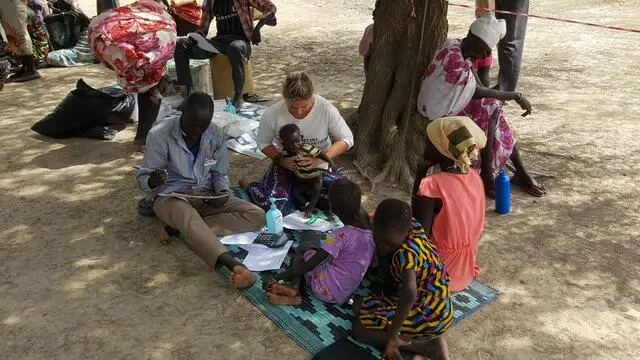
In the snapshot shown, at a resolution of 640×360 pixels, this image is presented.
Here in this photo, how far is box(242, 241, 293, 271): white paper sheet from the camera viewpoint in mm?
3551

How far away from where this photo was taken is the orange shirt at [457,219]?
310 centimetres

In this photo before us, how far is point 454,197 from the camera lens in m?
3.11

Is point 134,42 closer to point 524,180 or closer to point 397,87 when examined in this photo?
point 397,87

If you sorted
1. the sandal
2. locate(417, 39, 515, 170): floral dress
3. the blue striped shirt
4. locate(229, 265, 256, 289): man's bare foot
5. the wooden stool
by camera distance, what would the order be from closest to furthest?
locate(229, 265, 256, 289): man's bare foot < the blue striped shirt < locate(417, 39, 515, 170): floral dress < the wooden stool < the sandal

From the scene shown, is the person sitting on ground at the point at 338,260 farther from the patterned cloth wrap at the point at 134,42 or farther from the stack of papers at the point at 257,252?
the patterned cloth wrap at the point at 134,42

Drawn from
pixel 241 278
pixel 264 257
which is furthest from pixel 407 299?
pixel 264 257

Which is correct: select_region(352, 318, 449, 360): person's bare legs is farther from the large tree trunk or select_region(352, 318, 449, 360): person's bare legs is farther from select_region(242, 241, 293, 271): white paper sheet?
the large tree trunk

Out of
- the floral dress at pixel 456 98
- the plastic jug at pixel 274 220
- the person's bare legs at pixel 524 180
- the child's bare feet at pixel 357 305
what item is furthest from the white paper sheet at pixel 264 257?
the person's bare legs at pixel 524 180

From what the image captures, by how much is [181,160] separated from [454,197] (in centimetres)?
186

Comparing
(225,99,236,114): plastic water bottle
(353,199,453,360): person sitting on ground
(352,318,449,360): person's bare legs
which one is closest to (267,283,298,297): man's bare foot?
(353,199,453,360): person sitting on ground

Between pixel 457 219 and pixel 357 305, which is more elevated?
pixel 457 219

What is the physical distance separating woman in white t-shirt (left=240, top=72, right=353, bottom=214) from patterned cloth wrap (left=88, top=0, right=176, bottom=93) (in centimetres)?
145

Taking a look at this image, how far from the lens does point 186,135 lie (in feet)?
12.2

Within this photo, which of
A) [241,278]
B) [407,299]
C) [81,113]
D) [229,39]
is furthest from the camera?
[229,39]
